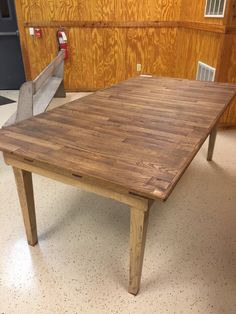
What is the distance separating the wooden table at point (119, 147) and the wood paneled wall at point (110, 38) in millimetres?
2172

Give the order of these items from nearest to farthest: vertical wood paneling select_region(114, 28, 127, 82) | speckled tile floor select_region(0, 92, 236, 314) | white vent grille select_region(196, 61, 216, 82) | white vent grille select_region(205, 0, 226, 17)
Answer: speckled tile floor select_region(0, 92, 236, 314), white vent grille select_region(205, 0, 226, 17), white vent grille select_region(196, 61, 216, 82), vertical wood paneling select_region(114, 28, 127, 82)

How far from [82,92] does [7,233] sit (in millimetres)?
3212

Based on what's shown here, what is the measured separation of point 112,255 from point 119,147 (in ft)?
2.16

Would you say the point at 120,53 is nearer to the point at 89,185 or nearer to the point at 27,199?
the point at 27,199

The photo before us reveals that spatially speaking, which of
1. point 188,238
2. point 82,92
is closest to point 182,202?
point 188,238

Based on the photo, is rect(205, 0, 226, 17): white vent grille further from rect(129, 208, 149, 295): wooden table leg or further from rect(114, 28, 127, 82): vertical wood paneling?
rect(129, 208, 149, 295): wooden table leg

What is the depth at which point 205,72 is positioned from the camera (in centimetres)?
301

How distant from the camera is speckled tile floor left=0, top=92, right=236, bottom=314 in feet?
4.03

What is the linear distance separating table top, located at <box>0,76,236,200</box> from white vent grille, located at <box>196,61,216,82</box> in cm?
106

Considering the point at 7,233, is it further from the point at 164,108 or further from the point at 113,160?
the point at 164,108

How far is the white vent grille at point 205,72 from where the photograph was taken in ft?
9.33

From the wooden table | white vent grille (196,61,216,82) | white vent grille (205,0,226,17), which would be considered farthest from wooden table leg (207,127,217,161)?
white vent grille (205,0,226,17)

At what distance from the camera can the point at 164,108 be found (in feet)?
5.35

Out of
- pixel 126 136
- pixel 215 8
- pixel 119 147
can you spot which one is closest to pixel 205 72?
pixel 215 8
